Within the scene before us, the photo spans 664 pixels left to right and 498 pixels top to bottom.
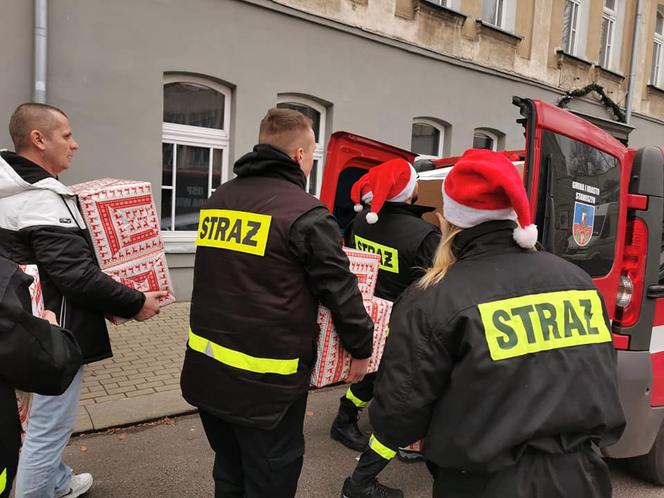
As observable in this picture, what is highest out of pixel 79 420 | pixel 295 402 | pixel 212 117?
pixel 212 117

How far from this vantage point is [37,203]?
86.2 inches

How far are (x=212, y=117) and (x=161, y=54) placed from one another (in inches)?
42.5

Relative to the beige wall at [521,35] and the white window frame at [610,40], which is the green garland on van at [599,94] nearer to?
the beige wall at [521,35]

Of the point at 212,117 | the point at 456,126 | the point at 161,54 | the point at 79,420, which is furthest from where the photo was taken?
the point at 456,126

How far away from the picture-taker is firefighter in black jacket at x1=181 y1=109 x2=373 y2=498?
2.03 meters

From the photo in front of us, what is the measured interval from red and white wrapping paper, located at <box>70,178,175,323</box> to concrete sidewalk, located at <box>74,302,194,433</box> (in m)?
1.70

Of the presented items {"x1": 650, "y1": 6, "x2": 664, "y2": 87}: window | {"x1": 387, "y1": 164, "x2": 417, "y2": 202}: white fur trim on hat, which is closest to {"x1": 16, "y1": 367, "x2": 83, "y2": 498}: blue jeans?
{"x1": 387, "y1": 164, "x2": 417, "y2": 202}: white fur trim on hat

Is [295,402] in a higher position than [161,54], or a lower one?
lower

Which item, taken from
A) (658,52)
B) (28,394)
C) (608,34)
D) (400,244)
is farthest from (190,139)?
(658,52)

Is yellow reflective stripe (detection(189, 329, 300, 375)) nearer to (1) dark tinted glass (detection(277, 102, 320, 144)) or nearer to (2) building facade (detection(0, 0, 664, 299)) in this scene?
(2) building facade (detection(0, 0, 664, 299))

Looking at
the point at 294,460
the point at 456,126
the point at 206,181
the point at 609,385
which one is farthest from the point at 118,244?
the point at 456,126

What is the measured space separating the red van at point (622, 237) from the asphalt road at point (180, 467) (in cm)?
75

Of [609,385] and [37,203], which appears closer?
[609,385]

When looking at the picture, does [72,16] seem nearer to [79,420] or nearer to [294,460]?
[79,420]
